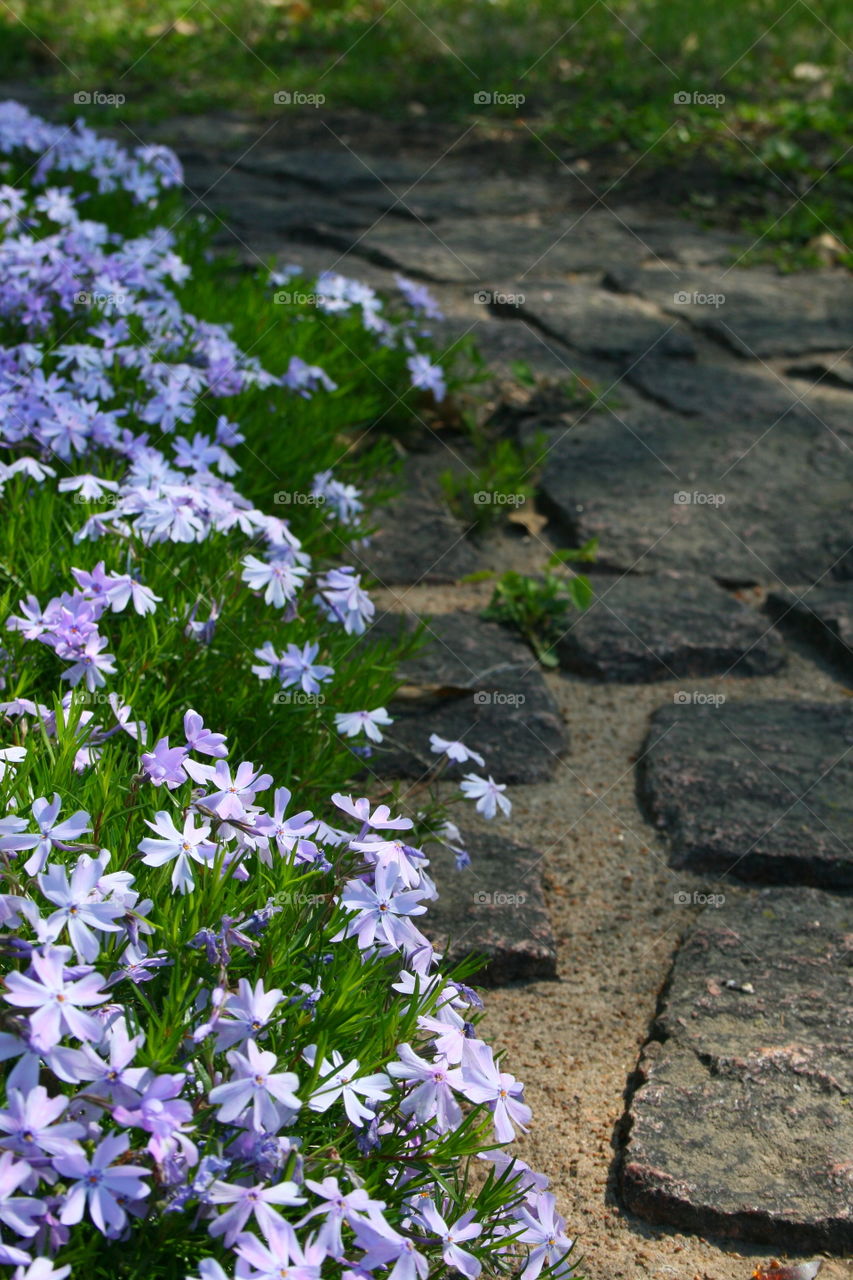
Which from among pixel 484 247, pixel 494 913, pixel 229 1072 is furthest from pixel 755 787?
pixel 484 247

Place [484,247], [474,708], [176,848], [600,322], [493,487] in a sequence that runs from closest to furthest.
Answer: [176,848], [474,708], [493,487], [600,322], [484,247]

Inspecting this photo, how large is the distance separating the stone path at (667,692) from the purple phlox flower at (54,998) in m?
0.88

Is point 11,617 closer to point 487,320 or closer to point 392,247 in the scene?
point 487,320

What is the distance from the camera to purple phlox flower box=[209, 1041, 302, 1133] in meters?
1.24

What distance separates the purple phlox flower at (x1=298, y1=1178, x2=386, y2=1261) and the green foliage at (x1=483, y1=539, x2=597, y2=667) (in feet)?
6.17

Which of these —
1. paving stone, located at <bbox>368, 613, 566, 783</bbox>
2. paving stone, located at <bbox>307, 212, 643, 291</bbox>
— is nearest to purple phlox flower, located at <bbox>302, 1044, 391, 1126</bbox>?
paving stone, located at <bbox>368, 613, 566, 783</bbox>

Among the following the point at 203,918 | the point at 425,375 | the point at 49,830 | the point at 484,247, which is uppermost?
the point at 49,830

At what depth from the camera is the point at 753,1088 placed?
188 centimetres

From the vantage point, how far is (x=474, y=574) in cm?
331

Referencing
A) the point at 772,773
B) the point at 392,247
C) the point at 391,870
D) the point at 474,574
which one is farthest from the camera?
the point at 392,247

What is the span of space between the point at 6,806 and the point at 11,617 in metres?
0.56

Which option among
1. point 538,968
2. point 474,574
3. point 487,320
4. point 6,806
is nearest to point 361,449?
point 474,574

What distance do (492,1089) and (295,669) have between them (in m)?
0.91

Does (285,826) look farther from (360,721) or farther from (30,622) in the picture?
(30,622)
